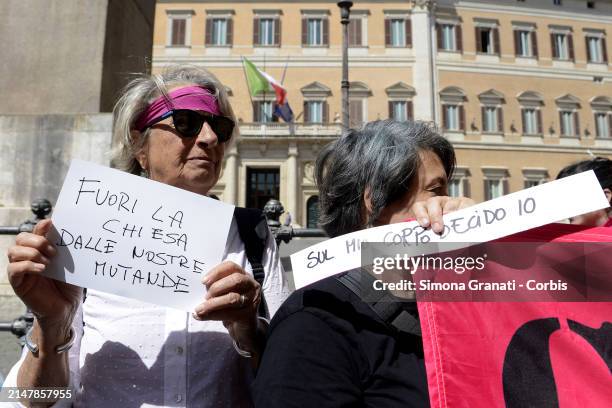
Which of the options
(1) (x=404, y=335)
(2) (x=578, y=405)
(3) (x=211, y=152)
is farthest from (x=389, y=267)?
(3) (x=211, y=152)

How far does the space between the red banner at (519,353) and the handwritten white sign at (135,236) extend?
621 mm

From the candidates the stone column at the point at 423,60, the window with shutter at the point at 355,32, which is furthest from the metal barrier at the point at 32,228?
the window with shutter at the point at 355,32

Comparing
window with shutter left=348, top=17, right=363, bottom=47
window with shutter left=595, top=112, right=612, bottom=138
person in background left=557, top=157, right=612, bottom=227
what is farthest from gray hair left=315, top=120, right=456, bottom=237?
window with shutter left=595, top=112, right=612, bottom=138

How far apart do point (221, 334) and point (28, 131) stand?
2845mm

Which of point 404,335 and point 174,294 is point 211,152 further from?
point 404,335

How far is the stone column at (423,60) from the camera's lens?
92.9 feet

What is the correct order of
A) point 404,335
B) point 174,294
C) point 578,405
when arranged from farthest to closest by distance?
point 174,294 < point 404,335 < point 578,405

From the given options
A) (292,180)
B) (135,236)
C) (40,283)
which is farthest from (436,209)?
(292,180)

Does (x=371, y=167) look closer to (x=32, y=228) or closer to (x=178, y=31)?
(x=32, y=228)

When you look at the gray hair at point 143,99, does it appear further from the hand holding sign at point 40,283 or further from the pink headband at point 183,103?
the hand holding sign at point 40,283

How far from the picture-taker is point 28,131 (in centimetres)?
355

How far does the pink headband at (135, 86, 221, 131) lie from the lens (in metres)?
1.73

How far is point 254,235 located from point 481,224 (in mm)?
792

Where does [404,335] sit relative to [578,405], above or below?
above
